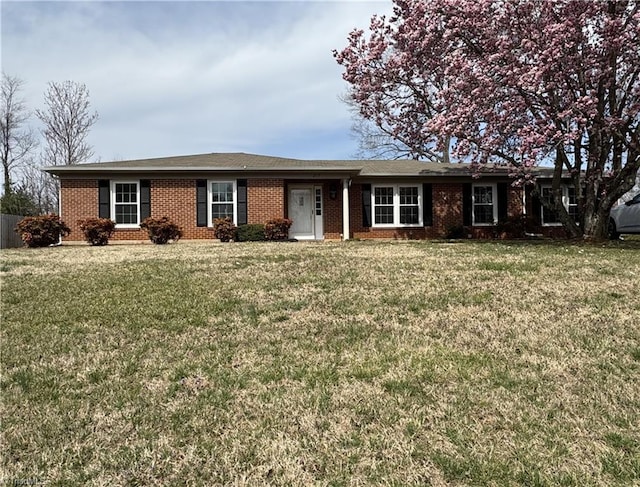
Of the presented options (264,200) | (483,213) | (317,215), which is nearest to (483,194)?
(483,213)

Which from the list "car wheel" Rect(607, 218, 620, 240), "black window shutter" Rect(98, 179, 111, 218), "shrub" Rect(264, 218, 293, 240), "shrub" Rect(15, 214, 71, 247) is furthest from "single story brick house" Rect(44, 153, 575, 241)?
"car wheel" Rect(607, 218, 620, 240)

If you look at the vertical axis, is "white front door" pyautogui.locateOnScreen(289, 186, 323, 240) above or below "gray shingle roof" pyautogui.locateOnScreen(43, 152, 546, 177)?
below

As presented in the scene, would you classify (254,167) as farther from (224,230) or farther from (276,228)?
(224,230)

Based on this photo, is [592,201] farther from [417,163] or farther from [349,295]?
[349,295]

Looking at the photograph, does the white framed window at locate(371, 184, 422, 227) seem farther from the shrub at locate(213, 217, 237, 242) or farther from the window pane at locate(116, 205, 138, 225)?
the window pane at locate(116, 205, 138, 225)

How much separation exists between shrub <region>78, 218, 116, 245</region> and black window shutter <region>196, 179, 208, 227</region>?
2629 mm

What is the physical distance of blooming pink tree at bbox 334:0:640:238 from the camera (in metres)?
10.8

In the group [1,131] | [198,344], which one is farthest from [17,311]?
[1,131]

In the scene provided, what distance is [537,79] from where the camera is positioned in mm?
10703

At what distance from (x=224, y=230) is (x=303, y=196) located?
3309mm

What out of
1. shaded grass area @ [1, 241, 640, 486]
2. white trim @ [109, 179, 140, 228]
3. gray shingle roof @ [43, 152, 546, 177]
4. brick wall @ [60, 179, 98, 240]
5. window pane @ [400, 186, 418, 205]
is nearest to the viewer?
shaded grass area @ [1, 241, 640, 486]

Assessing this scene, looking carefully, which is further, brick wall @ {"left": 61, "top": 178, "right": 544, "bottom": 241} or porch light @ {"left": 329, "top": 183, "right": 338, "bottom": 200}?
porch light @ {"left": 329, "top": 183, "right": 338, "bottom": 200}

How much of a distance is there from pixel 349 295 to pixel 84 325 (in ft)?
9.51

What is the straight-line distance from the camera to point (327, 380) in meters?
3.58
